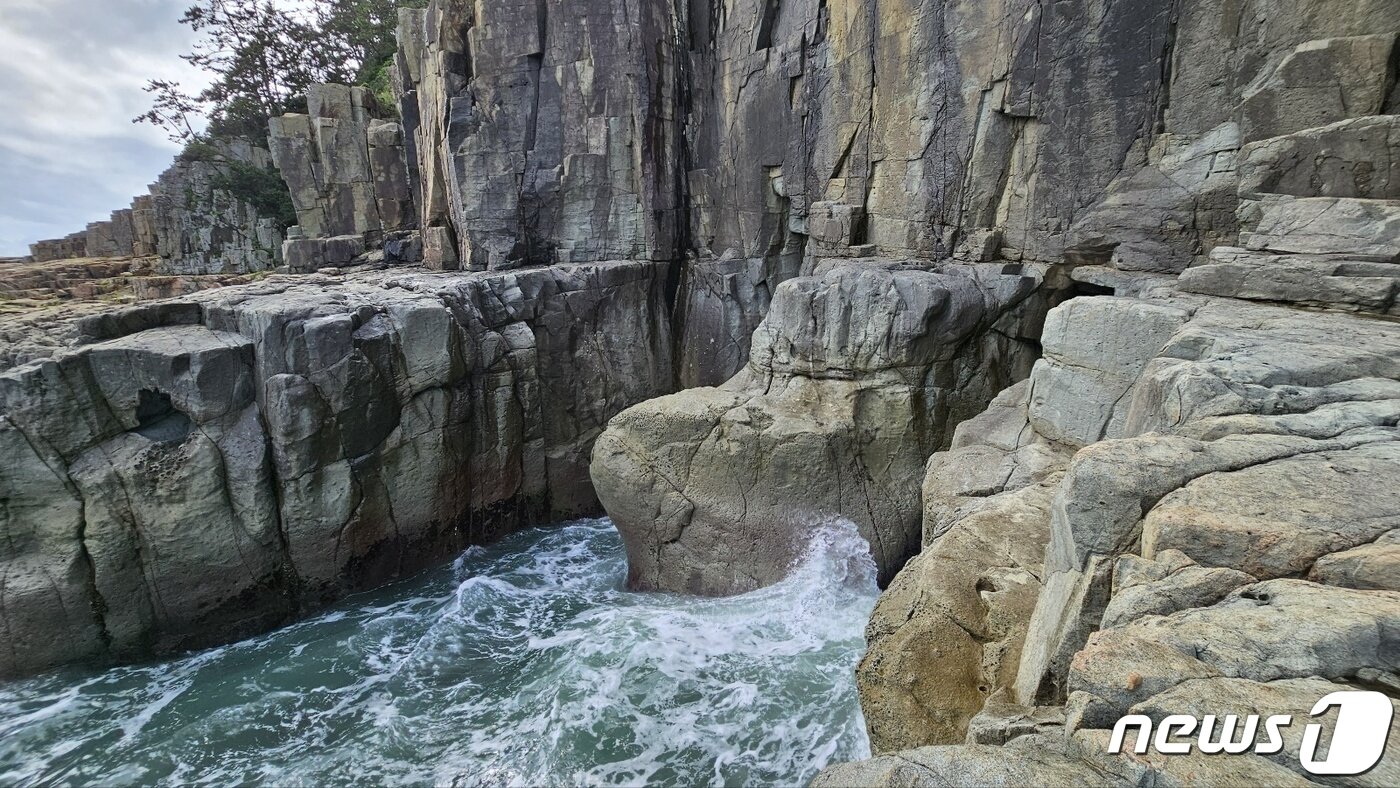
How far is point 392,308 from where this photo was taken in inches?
418

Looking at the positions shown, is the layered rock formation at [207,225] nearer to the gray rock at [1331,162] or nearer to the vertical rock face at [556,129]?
the vertical rock face at [556,129]

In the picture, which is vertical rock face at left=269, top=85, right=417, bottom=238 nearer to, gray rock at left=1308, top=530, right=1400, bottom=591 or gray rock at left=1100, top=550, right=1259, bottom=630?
gray rock at left=1100, top=550, right=1259, bottom=630

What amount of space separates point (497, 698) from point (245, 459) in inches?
194

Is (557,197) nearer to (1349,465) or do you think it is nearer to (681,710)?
(681,710)

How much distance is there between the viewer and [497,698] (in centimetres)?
750

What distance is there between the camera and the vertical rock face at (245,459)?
8695 mm

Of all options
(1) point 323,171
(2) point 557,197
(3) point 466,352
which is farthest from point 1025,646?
(1) point 323,171

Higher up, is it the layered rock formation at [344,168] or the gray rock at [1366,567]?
the layered rock formation at [344,168]

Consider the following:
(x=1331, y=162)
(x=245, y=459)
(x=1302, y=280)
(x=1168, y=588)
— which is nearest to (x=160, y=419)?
(x=245, y=459)

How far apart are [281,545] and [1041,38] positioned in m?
12.4

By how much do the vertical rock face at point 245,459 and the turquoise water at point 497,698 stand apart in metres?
0.67

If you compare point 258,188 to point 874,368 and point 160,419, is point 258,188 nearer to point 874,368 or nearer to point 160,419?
point 160,419

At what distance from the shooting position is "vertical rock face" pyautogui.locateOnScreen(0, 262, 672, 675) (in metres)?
8.70

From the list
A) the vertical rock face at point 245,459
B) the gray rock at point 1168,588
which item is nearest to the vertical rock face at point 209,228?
the vertical rock face at point 245,459
